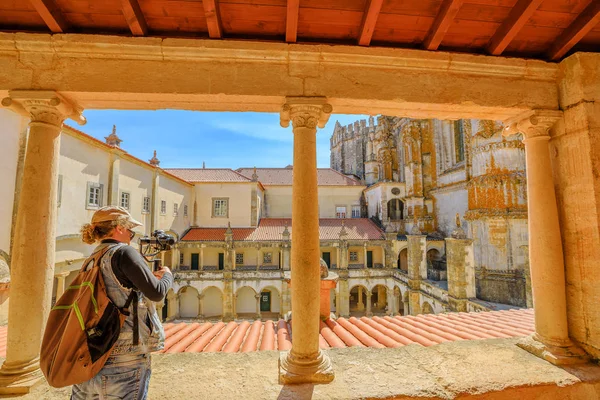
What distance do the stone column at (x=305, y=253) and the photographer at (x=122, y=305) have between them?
120 cm

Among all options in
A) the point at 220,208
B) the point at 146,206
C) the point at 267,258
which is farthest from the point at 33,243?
the point at 220,208

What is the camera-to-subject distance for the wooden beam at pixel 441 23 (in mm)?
2496

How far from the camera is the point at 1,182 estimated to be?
7309 millimetres

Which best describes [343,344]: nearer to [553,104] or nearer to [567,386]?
[567,386]

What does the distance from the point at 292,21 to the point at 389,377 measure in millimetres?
3458

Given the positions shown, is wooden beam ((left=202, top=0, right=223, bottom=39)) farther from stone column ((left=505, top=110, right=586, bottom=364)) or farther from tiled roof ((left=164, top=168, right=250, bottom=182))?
tiled roof ((left=164, top=168, right=250, bottom=182))

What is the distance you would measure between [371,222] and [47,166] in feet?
77.6

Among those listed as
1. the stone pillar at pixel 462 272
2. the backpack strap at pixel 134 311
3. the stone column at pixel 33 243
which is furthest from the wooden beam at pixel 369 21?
the stone pillar at pixel 462 272

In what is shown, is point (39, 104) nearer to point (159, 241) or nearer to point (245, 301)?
point (159, 241)

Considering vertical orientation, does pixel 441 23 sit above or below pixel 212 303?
above

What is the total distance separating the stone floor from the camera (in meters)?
2.33

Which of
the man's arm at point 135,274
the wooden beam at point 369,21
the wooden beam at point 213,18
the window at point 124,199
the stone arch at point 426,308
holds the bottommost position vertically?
the stone arch at point 426,308

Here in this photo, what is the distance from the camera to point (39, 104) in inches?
110

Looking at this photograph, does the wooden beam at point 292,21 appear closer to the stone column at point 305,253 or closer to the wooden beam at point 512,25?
the stone column at point 305,253
